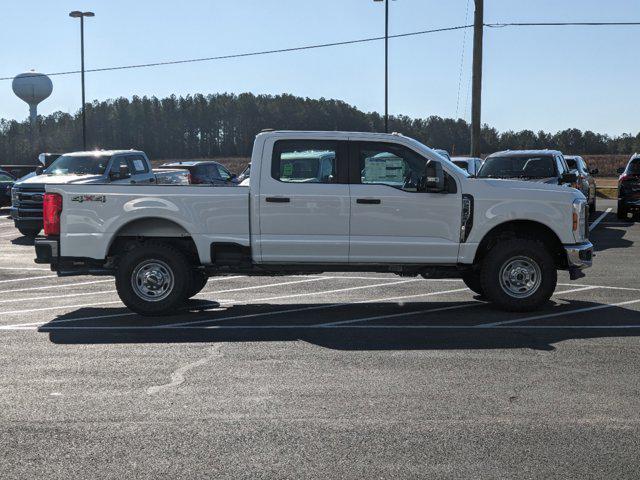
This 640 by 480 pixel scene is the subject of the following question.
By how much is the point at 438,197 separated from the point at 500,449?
546 centimetres

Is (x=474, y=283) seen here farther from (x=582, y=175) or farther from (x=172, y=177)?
(x=172, y=177)

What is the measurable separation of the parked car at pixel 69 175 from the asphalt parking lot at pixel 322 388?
9.35 metres

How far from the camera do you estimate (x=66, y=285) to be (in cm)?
1359

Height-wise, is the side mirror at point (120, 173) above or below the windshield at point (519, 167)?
below

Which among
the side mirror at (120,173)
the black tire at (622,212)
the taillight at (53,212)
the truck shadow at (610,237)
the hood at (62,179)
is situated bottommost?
the truck shadow at (610,237)

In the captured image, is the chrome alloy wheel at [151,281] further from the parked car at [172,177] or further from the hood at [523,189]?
the parked car at [172,177]

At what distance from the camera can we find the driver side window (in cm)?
1065

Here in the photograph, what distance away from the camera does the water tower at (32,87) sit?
66.2m

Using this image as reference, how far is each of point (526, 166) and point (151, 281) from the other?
10.9 m

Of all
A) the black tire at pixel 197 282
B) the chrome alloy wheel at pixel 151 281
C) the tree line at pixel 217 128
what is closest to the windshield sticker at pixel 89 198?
the chrome alloy wheel at pixel 151 281

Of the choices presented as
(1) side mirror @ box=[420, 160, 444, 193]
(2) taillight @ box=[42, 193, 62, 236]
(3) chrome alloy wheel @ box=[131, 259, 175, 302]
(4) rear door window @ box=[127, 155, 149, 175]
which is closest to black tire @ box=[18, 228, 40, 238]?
(4) rear door window @ box=[127, 155, 149, 175]

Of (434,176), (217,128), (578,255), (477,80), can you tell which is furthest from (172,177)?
(217,128)

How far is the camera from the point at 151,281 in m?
10.7

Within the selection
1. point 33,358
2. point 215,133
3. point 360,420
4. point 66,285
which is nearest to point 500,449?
point 360,420
